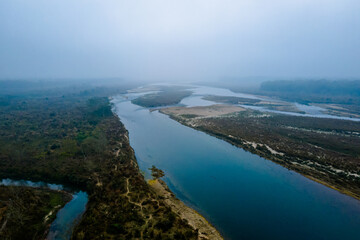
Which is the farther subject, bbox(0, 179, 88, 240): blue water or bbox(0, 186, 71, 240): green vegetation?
bbox(0, 179, 88, 240): blue water


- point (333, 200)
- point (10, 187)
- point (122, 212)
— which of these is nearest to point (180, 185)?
point (122, 212)

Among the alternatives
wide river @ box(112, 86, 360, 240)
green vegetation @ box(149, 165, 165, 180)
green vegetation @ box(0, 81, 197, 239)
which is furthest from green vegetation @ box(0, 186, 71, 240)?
wide river @ box(112, 86, 360, 240)

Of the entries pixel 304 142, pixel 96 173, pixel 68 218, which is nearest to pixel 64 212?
pixel 68 218

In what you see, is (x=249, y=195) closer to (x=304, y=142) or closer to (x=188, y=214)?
(x=188, y=214)

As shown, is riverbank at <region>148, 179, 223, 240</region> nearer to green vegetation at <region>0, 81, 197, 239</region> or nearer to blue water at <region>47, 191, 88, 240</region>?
green vegetation at <region>0, 81, 197, 239</region>

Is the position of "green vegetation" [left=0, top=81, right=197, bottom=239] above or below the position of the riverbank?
above

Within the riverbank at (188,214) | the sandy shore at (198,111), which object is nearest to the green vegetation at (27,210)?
the riverbank at (188,214)

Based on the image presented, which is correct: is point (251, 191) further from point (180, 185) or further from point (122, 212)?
point (122, 212)
